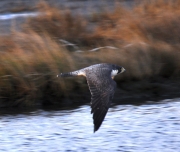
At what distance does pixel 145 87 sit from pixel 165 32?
1.42 metres

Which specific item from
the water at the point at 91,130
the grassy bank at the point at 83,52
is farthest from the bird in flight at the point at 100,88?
the grassy bank at the point at 83,52

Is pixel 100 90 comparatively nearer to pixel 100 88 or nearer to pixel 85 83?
pixel 100 88

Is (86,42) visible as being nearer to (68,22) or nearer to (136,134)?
(68,22)

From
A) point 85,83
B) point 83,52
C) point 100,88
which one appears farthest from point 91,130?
point 83,52

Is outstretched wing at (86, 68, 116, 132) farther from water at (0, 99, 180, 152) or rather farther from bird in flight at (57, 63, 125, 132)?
water at (0, 99, 180, 152)

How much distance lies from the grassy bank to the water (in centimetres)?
35

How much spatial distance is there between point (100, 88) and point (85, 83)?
2967mm

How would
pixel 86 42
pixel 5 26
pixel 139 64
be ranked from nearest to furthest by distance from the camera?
pixel 139 64
pixel 86 42
pixel 5 26

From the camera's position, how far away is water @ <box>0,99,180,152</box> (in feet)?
30.7

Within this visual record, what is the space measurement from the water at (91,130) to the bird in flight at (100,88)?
47.9 inches

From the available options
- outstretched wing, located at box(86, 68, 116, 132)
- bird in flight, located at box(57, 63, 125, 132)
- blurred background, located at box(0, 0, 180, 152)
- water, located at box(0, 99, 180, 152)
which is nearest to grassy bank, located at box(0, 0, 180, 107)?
blurred background, located at box(0, 0, 180, 152)

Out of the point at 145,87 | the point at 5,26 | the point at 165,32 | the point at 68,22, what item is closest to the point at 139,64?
the point at 145,87

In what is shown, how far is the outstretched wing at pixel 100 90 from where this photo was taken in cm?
774

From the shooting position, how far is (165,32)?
1262 cm
